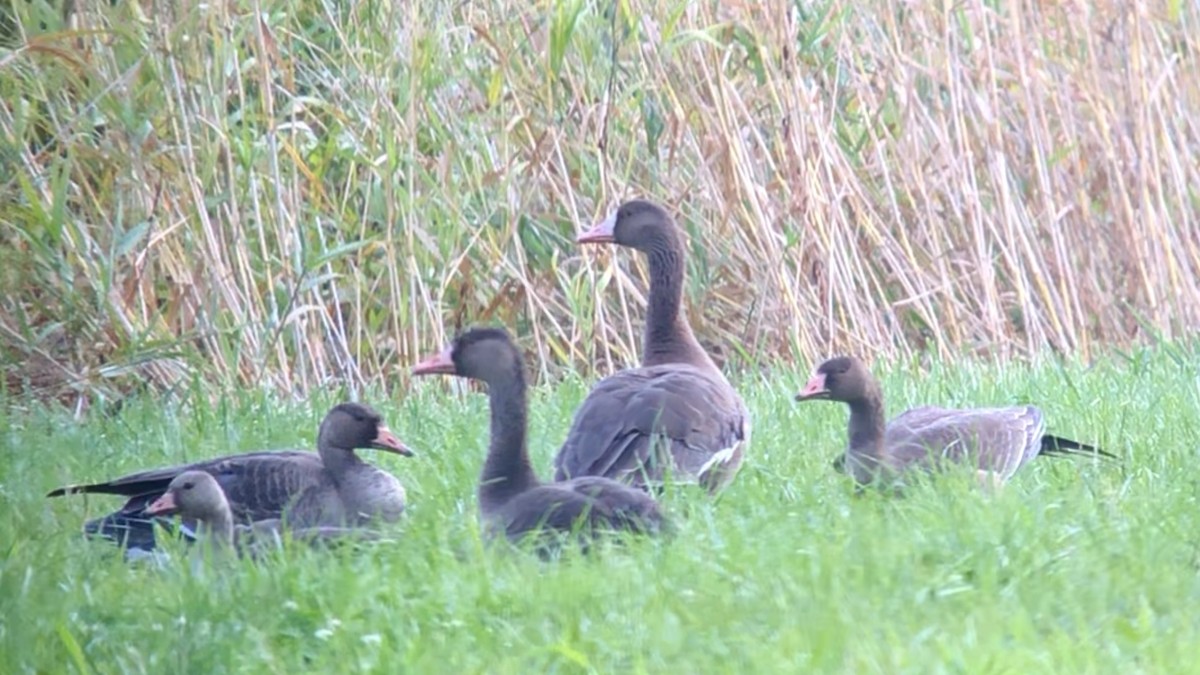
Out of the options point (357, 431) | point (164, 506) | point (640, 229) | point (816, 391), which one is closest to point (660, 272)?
point (640, 229)

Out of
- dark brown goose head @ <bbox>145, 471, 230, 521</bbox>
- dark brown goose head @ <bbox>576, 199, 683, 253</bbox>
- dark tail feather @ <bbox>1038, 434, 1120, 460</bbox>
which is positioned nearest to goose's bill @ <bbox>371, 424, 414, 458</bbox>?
dark brown goose head @ <bbox>145, 471, 230, 521</bbox>

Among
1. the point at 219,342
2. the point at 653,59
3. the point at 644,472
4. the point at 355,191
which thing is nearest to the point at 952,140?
the point at 653,59

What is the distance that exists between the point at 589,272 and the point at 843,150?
1649mm

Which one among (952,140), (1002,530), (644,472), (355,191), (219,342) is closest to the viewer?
(1002,530)

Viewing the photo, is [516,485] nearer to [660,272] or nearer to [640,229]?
[660,272]

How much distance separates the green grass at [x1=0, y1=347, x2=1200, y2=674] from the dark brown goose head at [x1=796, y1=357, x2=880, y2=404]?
0.28 m

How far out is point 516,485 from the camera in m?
5.45

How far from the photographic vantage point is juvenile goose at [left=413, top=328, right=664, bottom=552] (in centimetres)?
514

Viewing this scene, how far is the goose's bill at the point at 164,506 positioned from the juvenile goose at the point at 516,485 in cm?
81

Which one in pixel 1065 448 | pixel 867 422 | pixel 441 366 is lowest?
pixel 1065 448

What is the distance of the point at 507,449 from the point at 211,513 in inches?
32.0

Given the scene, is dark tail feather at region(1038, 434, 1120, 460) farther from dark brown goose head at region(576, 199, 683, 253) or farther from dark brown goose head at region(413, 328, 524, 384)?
dark brown goose head at region(413, 328, 524, 384)

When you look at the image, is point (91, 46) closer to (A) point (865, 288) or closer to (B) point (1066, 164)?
(A) point (865, 288)

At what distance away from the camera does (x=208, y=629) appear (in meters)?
4.41
